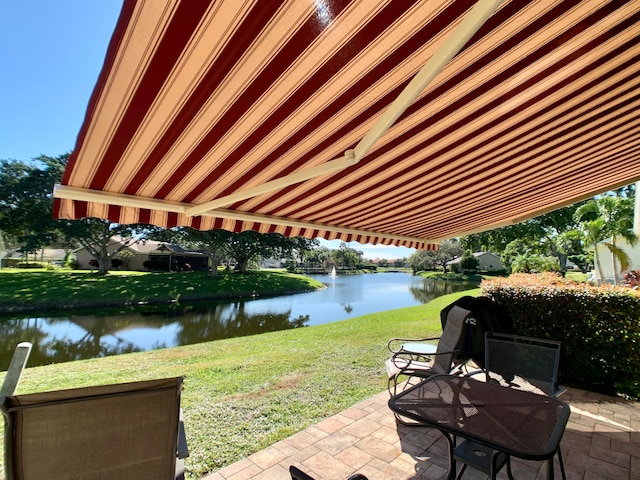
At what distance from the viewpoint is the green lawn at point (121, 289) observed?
16.4 m

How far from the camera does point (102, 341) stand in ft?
32.8

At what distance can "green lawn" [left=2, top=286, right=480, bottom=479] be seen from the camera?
319 cm

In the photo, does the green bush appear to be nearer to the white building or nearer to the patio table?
the patio table

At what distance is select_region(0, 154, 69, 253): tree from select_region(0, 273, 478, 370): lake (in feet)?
37.1

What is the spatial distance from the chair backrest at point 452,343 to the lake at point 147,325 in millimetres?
8317

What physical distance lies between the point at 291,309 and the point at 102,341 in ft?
27.7

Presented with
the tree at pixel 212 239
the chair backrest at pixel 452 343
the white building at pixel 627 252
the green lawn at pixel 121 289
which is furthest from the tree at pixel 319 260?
the chair backrest at pixel 452 343

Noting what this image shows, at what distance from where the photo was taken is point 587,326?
404 cm

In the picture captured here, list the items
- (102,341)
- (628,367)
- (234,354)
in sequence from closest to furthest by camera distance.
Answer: (628,367), (234,354), (102,341)

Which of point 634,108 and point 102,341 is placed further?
Answer: point 102,341

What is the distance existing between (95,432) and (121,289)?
68.4 ft

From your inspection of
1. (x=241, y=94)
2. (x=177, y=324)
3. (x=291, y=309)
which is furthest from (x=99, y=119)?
(x=291, y=309)

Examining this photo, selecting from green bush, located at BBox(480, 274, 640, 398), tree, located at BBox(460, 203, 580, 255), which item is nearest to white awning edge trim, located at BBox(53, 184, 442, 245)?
green bush, located at BBox(480, 274, 640, 398)

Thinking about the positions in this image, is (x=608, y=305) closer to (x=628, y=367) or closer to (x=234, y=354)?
(x=628, y=367)
